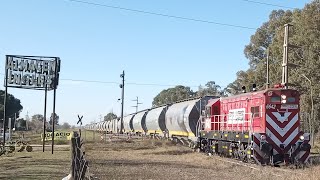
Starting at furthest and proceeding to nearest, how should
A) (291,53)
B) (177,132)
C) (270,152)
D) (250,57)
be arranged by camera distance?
(250,57), (291,53), (177,132), (270,152)

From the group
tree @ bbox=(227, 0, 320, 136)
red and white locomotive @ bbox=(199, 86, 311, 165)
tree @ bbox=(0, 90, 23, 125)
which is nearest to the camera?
red and white locomotive @ bbox=(199, 86, 311, 165)

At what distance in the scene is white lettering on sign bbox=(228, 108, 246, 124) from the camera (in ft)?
77.2

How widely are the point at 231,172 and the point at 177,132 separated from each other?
882 inches

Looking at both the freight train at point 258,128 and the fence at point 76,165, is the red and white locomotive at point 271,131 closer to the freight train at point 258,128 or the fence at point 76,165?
the freight train at point 258,128

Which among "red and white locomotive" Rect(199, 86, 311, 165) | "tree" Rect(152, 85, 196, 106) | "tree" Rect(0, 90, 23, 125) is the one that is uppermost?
"tree" Rect(152, 85, 196, 106)

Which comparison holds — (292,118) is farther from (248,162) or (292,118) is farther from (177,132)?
(177,132)

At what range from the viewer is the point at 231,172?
1689 centimetres

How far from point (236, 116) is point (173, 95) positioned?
402ft

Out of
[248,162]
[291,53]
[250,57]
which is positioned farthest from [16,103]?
[248,162]

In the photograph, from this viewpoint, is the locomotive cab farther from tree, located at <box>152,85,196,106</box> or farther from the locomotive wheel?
tree, located at <box>152,85,196,106</box>

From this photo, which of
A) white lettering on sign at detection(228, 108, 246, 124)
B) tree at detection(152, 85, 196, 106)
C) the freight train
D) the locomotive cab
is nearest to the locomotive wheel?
the freight train

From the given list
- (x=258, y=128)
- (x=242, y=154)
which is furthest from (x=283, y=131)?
(x=242, y=154)

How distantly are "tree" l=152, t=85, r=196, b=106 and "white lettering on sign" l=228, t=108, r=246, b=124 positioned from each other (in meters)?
102

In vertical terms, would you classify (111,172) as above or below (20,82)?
below
